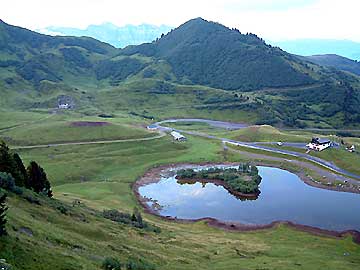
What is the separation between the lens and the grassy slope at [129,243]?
39.2 m

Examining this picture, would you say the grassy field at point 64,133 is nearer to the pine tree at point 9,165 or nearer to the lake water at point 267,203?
the lake water at point 267,203

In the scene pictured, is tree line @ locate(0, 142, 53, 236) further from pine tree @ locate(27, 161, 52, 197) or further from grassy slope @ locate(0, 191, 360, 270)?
grassy slope @ locate(0, 191, 360, 270)

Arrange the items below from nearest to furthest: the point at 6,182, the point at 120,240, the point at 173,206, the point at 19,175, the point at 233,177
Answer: the point at 120,240 < the point at 6,182 < the point at 19,175 < the point at 173,206 < the point at 233,177

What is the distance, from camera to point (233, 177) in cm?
13800

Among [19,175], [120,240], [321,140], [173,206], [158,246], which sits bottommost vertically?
[173,206]

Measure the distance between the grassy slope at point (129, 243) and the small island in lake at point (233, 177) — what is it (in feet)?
67.4

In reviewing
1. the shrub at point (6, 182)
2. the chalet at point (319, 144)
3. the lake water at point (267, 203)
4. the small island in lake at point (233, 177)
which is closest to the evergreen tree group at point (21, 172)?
the shrub at point (6, 182)

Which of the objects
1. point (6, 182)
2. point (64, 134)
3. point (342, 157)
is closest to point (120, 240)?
point (6, 182)

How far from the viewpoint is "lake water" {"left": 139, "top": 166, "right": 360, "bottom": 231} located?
103688mm

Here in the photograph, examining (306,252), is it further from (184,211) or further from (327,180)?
(327,180)

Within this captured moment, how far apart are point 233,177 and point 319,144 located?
50.0 m

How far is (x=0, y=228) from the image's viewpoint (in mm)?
34250

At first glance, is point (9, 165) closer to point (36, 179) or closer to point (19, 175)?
point (19, 175)

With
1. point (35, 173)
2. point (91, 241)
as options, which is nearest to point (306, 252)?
point (91, 241)
